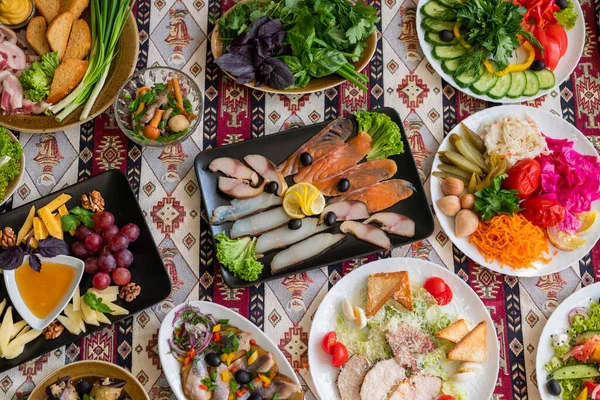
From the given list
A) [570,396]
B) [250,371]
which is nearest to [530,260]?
[570,396]

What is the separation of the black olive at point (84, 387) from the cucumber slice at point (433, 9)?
286cm

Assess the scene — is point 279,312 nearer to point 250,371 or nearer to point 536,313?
point 250,371

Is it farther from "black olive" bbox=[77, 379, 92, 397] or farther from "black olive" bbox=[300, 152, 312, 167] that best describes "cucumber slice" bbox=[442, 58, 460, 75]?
"black olive" bbox=[77, 379, 92, 397]

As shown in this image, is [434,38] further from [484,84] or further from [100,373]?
[100,373]

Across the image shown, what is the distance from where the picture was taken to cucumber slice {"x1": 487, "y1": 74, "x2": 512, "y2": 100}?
3.95 metres

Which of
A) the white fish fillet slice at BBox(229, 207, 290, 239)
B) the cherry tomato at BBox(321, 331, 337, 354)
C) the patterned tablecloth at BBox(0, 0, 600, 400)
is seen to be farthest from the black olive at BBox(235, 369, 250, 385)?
the white fish fillet slice at BBox(229, 207, 290, 239)

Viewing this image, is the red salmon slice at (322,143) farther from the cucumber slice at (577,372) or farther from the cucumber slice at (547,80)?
the cucumber slice at (577,372)

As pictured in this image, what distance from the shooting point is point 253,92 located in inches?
156

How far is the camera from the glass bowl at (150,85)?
12.1ft

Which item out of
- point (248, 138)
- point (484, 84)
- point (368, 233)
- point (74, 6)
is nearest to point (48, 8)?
point (74, 6)

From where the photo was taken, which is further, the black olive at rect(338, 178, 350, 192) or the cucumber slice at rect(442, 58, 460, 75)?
the cucumber slice at rect(442, 58, 460, 75)

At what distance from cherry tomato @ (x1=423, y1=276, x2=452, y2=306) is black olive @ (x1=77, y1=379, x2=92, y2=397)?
1.88m

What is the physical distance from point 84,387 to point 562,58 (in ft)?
10.9

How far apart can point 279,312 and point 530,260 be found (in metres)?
1.42
